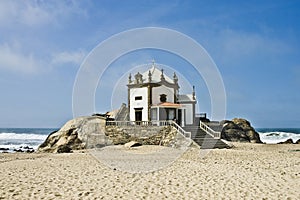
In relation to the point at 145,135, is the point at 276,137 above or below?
below

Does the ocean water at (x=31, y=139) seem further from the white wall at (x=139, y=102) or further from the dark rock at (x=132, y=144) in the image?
the dark rock at (x=132, y=144)

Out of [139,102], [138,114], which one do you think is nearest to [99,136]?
[138,114]

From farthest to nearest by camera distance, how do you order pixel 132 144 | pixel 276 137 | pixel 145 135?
1. pixel 276 137
2. pixel 145 135
3. pixel 132 144

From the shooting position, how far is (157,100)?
93.8 ft

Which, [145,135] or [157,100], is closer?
[145,135]

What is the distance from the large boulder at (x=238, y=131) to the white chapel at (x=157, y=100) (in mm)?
9690

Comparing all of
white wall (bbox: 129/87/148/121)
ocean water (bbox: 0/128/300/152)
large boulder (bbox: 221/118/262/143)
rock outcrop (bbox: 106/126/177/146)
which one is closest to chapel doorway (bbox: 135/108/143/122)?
white wall (bbox: 129/87/148/121)

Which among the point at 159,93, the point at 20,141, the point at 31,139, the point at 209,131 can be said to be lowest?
the point at 20,141

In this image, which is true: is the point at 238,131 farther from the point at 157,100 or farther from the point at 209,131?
the point at 157,100

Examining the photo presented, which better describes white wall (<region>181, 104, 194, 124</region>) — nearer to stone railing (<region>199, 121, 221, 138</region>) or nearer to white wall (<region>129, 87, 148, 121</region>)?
stone railing (<region>199, 121, 221, 138</region>)

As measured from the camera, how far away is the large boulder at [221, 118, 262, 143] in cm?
3844

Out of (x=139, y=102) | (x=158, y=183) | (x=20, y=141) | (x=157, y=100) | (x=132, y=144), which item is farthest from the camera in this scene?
(x=20, y=141)

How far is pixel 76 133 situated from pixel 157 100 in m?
8.17

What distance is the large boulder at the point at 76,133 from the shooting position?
2773 cm
